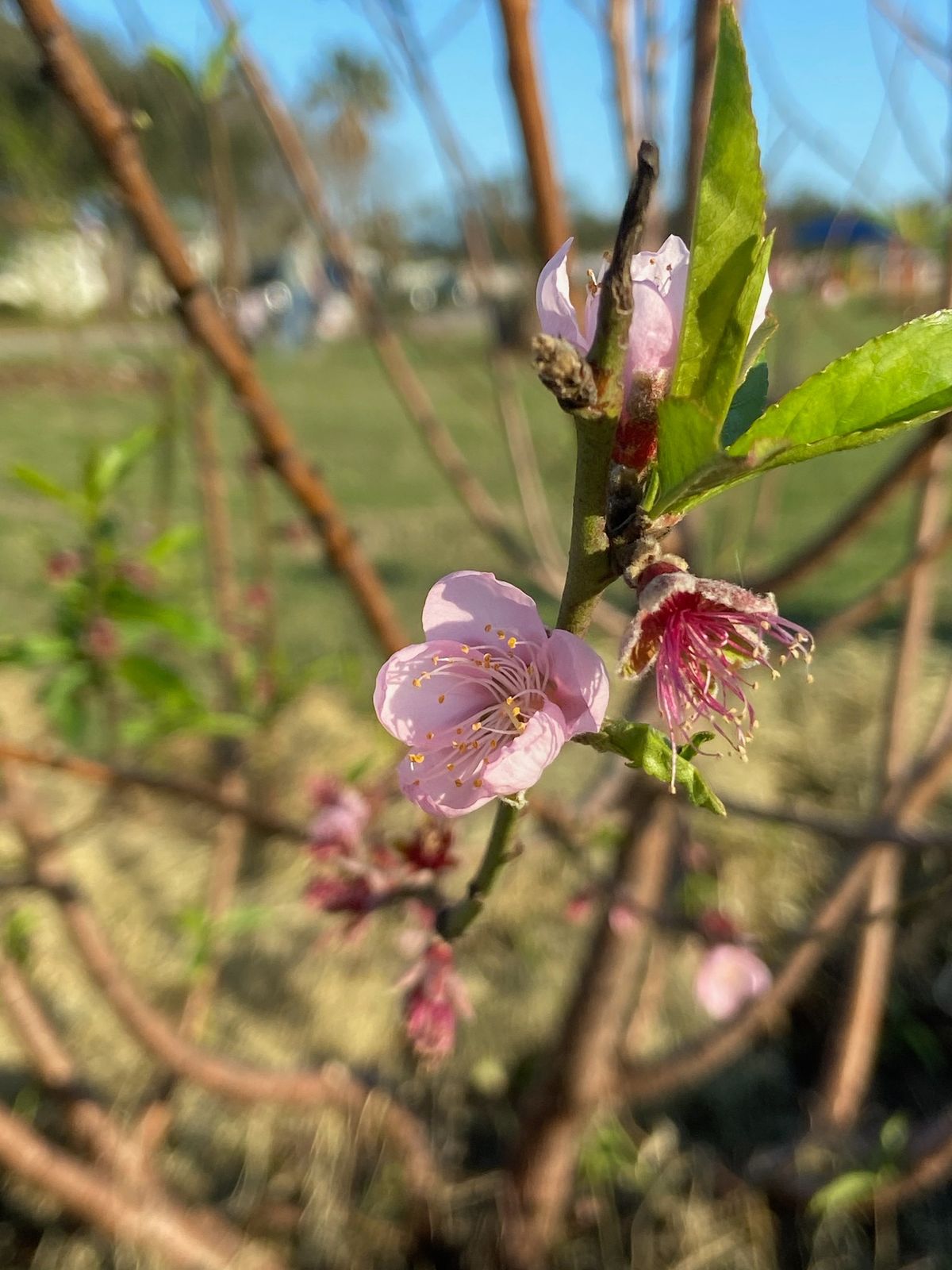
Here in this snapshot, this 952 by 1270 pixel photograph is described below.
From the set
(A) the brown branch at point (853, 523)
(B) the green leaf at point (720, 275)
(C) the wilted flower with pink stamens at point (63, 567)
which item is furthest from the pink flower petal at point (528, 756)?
(C) the wilted flower with pink stamens at point (63, 567)

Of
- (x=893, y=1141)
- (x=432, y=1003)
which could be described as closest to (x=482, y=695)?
(x=432, y=1003)

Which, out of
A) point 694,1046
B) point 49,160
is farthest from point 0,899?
point 49,160

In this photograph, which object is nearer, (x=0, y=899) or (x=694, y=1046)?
(x=694, y=1046)

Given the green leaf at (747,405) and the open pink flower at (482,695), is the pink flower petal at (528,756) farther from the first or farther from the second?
the green leaf at (747,405)

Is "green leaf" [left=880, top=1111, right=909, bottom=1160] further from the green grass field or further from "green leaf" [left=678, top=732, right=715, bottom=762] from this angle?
"green leaf" [left=678, top=732, right=715, bottom=762]

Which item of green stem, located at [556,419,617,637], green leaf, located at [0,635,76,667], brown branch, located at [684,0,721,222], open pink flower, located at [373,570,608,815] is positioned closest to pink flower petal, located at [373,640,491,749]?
open pink flower, located at [373,570,608,815]

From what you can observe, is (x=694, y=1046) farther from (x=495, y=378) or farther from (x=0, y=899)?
(x=0, y=899)
